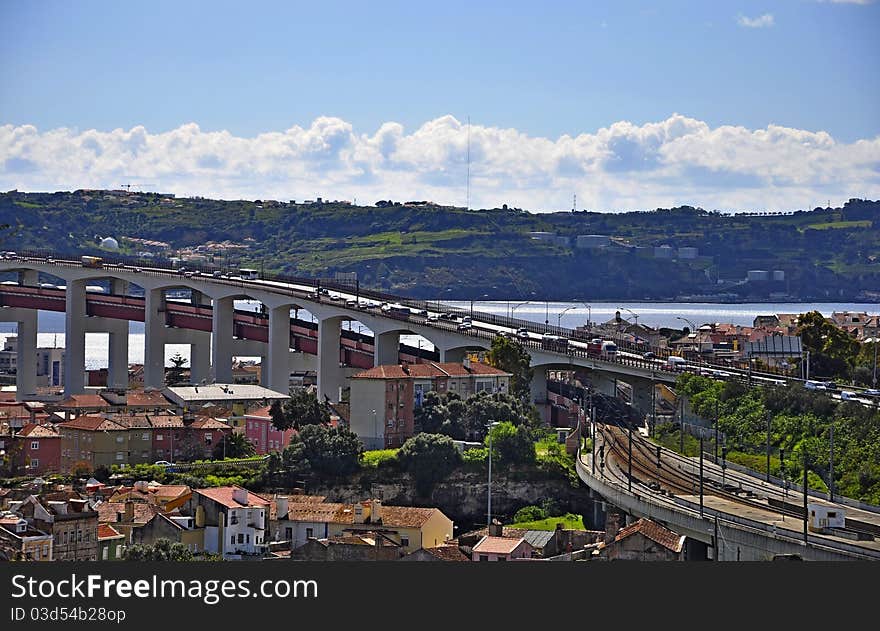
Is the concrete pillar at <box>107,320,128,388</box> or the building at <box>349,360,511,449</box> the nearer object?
the building at <box>349,360,511,449</box>

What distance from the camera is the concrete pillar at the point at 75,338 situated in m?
79.2

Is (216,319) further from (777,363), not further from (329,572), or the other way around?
(329,572)

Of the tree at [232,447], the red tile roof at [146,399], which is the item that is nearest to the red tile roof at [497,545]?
the tree at [232,447]

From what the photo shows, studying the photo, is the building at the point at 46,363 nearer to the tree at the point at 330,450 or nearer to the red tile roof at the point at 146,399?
the red tile roof at the point at 146,399

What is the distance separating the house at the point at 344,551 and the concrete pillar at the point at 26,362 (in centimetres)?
4626

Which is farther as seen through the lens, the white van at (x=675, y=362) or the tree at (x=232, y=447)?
the white van at (x=675, y=362)

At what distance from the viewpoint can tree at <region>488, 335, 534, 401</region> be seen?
58.8 meters

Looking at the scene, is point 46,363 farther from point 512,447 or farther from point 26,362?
point 512,447

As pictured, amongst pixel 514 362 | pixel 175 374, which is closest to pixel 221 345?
pixel 175 374

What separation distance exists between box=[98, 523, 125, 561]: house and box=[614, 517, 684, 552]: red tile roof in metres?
9.36

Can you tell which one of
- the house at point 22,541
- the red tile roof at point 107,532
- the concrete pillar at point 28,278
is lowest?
the red tile roof at point 107,532

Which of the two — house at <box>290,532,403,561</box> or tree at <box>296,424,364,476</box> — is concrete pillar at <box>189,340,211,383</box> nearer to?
tree at <box>296,424,364,476</box>

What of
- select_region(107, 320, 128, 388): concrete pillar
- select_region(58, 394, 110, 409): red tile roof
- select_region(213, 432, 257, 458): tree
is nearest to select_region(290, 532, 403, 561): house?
select_region(213, 432, 257, 458): tree

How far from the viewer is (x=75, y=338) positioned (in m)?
80.0
